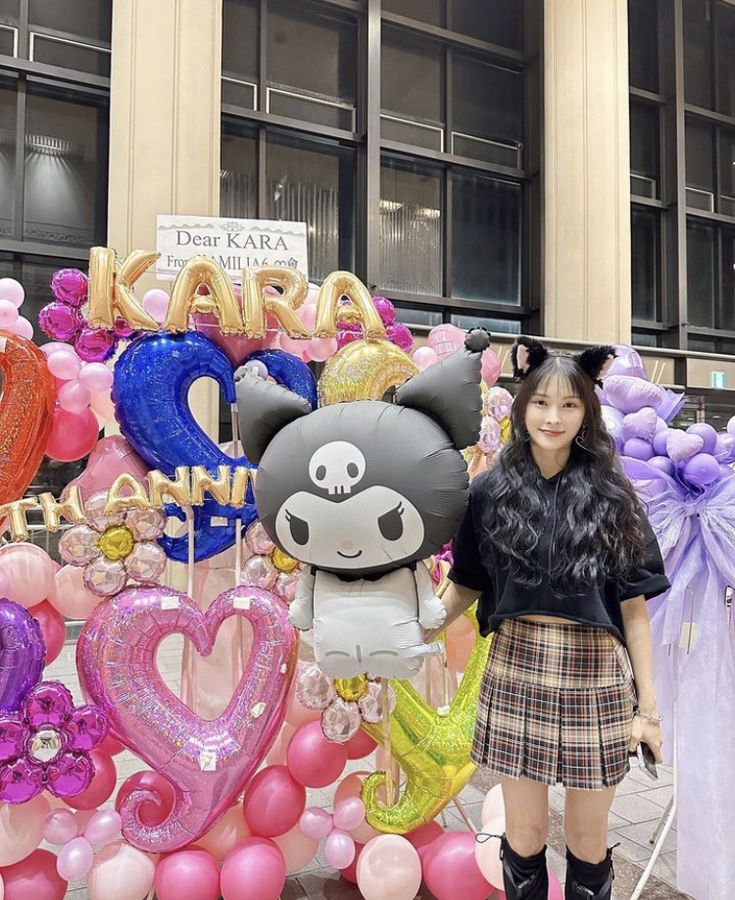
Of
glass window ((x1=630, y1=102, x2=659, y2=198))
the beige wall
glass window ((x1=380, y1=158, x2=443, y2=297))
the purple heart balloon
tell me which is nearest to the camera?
the purple heart balloon

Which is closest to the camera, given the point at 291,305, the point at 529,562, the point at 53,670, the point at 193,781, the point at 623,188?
the point at 529,562

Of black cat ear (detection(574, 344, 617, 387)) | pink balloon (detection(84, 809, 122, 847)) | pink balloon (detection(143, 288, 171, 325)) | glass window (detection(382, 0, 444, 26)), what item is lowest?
pink balloon (detection(84, 809, 122, 847))

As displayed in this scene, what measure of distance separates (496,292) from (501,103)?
1922 millimetres

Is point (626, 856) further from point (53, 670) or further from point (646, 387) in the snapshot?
point (53, 670)

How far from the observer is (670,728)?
2303 millimetres

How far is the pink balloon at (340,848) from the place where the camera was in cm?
183

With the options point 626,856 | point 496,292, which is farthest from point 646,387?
point 496,292

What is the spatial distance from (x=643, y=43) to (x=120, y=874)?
29.5 ft

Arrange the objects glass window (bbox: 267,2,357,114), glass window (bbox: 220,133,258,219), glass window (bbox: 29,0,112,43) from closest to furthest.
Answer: glass window (bbox: 29,0,112,43), glass window (bbox: 220,133,258,219), glass window (bbox: 267,2,357,114)

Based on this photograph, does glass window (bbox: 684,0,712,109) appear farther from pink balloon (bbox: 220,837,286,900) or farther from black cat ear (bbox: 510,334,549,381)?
pink balloon (bbox: 220,837,286,900)

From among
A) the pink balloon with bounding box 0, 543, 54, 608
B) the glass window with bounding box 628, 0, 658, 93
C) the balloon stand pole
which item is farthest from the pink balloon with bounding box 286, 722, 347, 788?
the glass window with bounding box 628, 0, 658, 93

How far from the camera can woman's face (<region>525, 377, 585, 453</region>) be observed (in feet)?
4.34

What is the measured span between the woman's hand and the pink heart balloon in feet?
2.84

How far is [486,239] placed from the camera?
7.01 m
